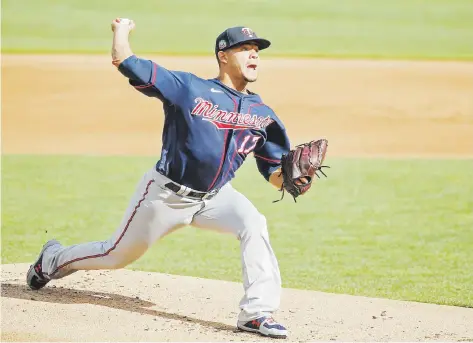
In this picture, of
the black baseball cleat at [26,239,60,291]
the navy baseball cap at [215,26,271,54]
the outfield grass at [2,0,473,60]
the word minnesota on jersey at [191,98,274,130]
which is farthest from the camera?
the outfield grass at [2,0,473,60]

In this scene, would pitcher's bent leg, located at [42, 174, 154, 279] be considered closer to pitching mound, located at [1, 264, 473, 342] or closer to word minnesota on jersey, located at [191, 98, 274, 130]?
pitching mound, located at [1, 264, 473, 342]

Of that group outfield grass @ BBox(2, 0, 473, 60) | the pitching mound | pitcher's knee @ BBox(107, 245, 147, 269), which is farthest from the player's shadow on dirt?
outfield grass @ BBox(2, 0, 473, 60)

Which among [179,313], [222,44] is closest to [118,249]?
[179,313]

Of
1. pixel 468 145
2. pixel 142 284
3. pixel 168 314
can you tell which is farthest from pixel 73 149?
pixel 168 314

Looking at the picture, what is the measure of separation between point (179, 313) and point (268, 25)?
20.7m

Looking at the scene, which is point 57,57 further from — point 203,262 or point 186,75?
point 186,75

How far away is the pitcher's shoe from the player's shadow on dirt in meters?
0.27

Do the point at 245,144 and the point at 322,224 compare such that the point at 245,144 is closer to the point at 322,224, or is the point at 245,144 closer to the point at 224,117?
the point at 224,117

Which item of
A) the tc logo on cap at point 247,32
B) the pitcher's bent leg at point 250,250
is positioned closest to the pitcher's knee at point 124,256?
the pitcher's bent leg at point 250,250

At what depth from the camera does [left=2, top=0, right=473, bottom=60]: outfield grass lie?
22266 millimetres

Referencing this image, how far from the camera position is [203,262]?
7273 mm

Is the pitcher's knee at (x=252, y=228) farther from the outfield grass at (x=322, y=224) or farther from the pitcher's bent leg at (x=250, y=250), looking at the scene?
the outfield grass at (x=322, y=224)

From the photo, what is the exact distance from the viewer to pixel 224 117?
202 inches

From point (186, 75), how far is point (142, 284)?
5.59ft
